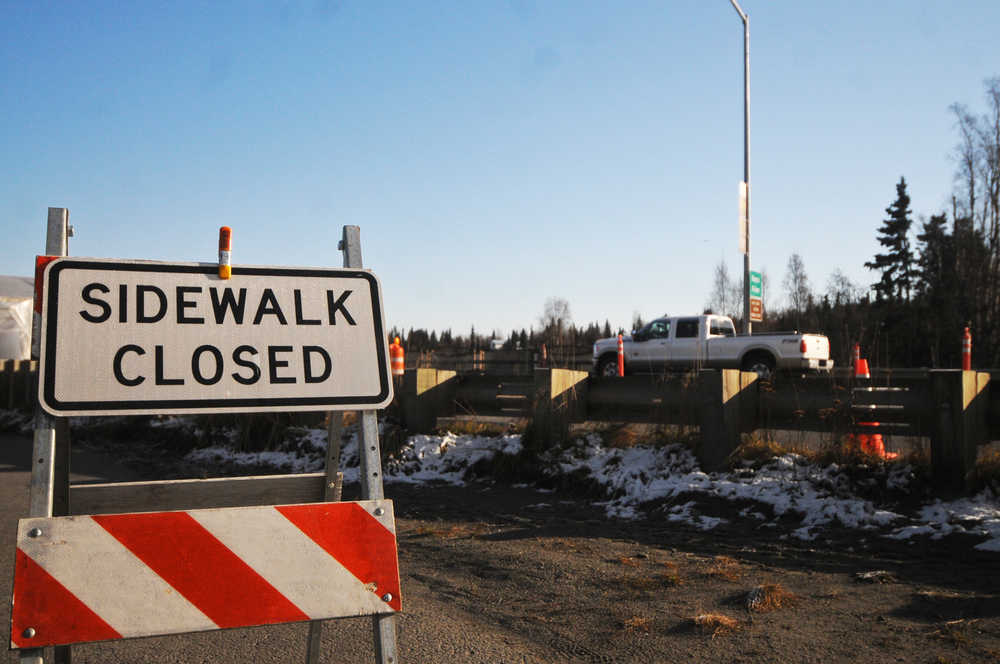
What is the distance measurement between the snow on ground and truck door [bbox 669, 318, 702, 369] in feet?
33.9

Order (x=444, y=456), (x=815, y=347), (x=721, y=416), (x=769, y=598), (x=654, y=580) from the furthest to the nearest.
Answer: (x=815, y=347), (x=444, y=456), (x=721, y=416), (x=654, y=580), (x=769, y=598)

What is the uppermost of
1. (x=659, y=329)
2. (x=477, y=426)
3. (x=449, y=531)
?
(x=659, y=329)

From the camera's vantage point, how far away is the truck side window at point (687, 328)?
19.9 metres

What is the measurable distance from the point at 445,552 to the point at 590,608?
5.70 ft

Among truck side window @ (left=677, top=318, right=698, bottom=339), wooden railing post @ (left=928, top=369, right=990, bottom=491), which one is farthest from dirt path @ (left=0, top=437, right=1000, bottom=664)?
truck side window @ (left=677, top=318, right=698, bottom=339)

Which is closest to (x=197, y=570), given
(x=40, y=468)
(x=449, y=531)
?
(x=40, y=468)

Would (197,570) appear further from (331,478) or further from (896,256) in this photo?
(896,256)

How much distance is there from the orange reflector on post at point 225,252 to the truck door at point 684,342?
17.5 metres

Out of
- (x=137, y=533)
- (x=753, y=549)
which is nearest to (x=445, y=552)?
(x=753, y=549)

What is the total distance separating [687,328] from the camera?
20.0 meters

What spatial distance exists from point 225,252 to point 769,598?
354cm

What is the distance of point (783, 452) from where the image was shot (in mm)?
7945

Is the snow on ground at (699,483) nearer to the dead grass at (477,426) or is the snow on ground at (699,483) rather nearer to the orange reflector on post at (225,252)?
the dead grass at (477,426)

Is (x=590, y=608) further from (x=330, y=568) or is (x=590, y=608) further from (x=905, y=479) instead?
(x=905, y=479)
